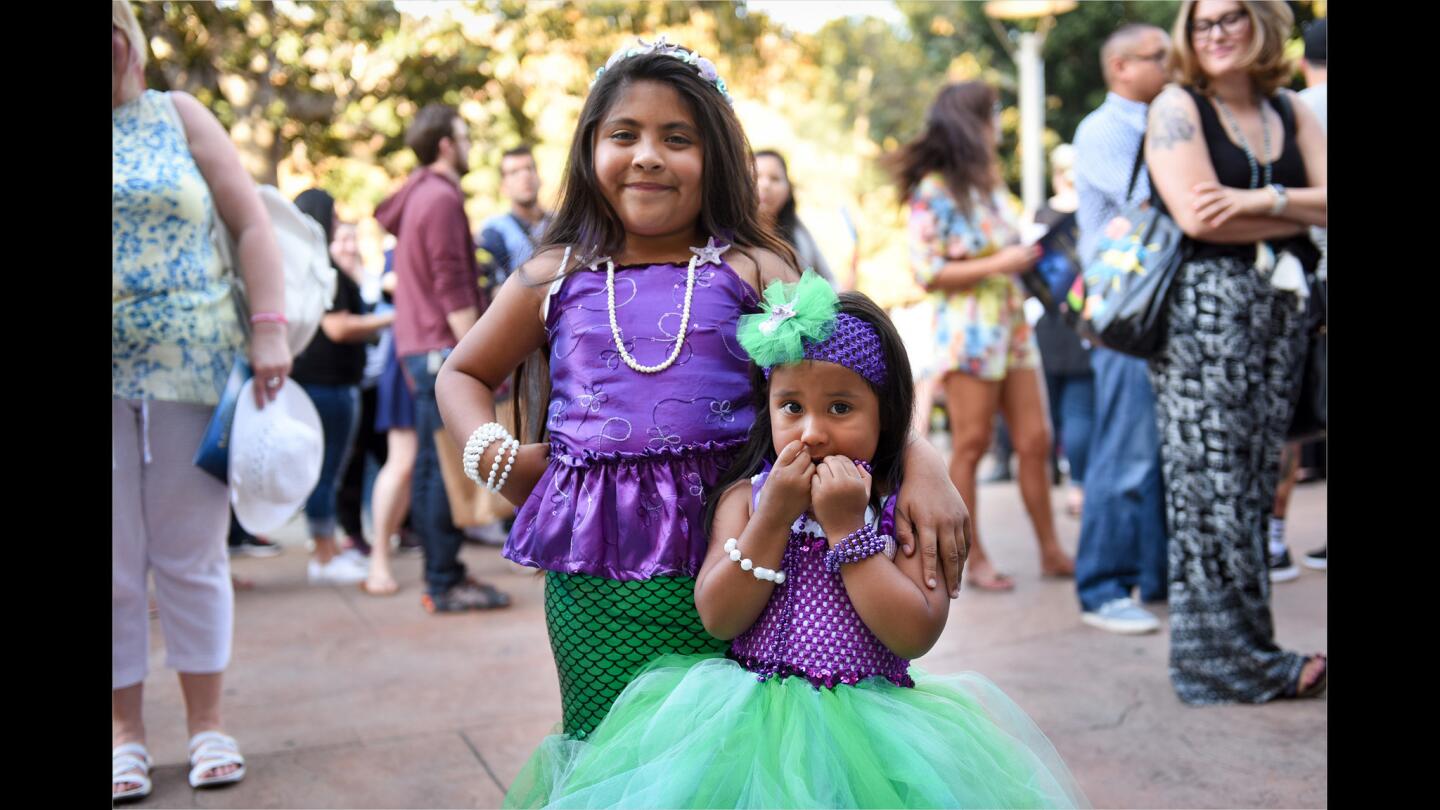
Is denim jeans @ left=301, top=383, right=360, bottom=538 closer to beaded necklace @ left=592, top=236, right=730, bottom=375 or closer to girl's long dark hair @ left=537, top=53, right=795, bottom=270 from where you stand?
girl's long dark hair @ left=537, top=53, right=795, bottom=270

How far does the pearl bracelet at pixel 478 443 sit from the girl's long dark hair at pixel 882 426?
1.47ft

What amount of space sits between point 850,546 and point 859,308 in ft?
1.44

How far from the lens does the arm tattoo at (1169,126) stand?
3.79 m

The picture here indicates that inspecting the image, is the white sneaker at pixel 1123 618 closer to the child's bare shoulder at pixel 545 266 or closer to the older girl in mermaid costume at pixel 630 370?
the older girl in mermaid costume at pixel 630 370

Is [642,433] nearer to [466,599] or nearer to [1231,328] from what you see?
[1231,328]

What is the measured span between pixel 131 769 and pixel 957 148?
4.00m

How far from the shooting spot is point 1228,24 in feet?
12.4

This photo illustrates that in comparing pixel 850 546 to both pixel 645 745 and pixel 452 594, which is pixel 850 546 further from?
pixel 452 594

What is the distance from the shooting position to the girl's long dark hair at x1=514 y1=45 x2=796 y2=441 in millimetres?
2504

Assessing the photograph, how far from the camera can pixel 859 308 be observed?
7.44 feet

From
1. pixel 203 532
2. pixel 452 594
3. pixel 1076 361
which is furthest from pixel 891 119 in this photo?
pixel 203 532

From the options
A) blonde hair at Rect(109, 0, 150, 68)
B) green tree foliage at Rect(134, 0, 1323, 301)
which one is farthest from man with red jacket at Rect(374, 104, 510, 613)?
blonde hair at Rect(109, 0, 150, 68)

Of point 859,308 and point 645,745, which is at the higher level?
point 859,308
